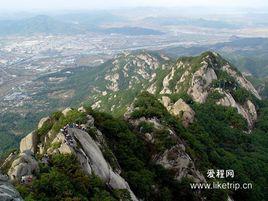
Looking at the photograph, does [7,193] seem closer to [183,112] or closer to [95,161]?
[95,161]

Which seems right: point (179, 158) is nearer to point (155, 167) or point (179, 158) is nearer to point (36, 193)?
point (155, 167)

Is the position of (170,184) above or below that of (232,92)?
above

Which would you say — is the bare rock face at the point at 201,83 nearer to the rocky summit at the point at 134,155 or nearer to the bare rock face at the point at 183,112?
the rocky summit at the point at 134,155

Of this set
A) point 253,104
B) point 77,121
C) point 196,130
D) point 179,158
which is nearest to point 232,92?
point 253,104

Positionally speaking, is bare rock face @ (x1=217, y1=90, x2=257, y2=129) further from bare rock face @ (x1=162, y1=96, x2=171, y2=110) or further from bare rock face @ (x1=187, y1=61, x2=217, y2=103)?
bare rock face @ (x1=162, y1=96, x2=171, y2=110)

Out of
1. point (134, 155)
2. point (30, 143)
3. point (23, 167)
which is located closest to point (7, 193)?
point (23, 167)
